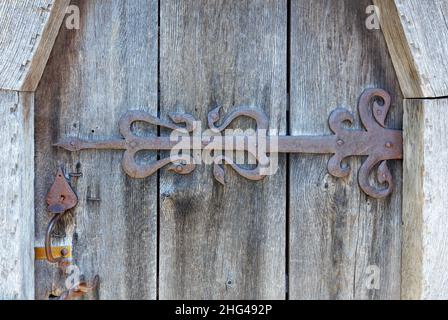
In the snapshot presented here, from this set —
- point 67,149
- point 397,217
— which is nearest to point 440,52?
point 397,217

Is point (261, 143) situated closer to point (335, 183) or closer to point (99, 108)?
point (335, 183)

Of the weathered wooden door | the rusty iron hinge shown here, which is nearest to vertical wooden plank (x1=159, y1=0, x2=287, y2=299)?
the weathered wooden door

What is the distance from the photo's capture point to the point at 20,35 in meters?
0.94

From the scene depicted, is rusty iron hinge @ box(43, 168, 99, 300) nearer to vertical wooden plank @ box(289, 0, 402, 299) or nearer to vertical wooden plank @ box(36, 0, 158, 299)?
vertical wooden plank @ box(36, 0, 158, 299)

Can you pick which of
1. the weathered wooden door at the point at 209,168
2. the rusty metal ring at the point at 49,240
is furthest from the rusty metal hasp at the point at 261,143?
the rusty metal ring at the point at 49,240

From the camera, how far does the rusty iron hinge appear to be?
104 cm

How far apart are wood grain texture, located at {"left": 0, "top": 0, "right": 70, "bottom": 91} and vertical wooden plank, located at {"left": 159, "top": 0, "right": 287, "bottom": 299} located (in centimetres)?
22

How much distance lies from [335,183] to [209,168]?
25 centimetres

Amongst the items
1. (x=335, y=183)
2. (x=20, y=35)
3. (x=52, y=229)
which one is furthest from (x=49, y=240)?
(x=335, y=183)

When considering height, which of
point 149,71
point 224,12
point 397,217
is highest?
point 224,12

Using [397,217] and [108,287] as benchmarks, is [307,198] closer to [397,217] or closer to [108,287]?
[397,217]

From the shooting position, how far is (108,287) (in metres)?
1.07

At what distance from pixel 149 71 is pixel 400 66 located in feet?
1.57

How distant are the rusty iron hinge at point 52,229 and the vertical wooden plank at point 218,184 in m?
0.16
